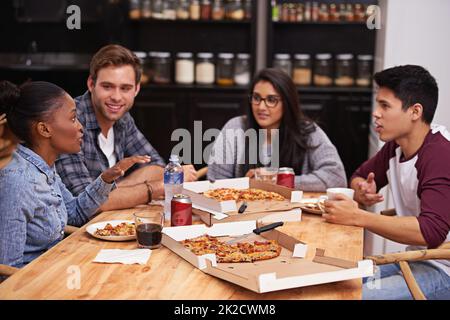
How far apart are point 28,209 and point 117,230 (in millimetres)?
306

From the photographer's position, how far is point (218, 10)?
18.6ft

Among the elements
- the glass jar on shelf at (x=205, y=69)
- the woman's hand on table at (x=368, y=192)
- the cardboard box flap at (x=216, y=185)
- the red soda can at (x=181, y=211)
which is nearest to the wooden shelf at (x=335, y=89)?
the glass jar on shelf at (x=205, y=69)

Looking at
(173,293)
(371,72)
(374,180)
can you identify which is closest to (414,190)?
(374,180)

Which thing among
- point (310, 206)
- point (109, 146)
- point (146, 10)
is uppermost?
point (146, 10)

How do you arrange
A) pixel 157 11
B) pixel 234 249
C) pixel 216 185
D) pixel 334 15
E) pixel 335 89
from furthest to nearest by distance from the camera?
pixel 157 11 < pixel 334 15 < pixel 335 89 < pixel 216 185 < pixel 234 249

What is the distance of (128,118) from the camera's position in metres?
3.30

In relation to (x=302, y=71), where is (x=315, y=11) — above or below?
above

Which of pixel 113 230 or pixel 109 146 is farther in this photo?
pixel 109 146

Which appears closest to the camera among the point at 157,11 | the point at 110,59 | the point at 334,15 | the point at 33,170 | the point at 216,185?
the point at 33,170

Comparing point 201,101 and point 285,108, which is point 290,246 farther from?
point 201,101

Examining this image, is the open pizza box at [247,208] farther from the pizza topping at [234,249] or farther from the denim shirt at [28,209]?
the denim shirt at [28,209]

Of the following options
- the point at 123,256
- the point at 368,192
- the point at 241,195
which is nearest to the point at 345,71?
the point at 368,192

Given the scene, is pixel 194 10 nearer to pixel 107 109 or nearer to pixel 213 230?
pixel 107 109
